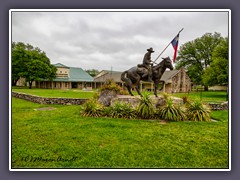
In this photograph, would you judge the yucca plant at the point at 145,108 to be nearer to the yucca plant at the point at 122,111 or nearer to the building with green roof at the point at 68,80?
the yucca plant at the point at 122,111

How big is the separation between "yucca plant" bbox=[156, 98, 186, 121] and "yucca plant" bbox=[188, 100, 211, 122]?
1.39 ft

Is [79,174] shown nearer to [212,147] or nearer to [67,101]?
[212,147]

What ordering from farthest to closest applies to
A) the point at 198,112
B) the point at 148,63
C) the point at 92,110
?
the point at 148,63
the point at 92,110
the point at 198,112

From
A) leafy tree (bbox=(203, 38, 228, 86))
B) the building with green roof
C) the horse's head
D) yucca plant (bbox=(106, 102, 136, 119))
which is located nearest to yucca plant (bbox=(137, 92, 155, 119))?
yucca plant (bbox=(106, 102, 136, 119))

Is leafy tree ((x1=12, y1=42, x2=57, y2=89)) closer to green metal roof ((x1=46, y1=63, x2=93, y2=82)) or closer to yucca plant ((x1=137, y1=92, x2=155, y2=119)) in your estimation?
green metal roof ((x1=46, y1=63, x2=93, y2=82))

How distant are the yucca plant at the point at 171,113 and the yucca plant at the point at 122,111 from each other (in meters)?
1.19

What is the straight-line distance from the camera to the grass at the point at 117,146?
3.24 m

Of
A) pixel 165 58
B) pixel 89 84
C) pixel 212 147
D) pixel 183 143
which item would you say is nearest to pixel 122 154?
pixel 183 143

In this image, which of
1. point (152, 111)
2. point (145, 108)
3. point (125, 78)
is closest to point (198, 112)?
point (152, 111)

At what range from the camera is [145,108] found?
6844 mm

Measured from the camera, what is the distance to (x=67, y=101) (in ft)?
36.9

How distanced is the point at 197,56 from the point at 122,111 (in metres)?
40.2

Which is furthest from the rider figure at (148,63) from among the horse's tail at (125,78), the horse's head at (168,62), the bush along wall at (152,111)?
the bush along wall at (152,111)

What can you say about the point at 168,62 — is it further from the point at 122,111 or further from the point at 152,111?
the point at 122,111
